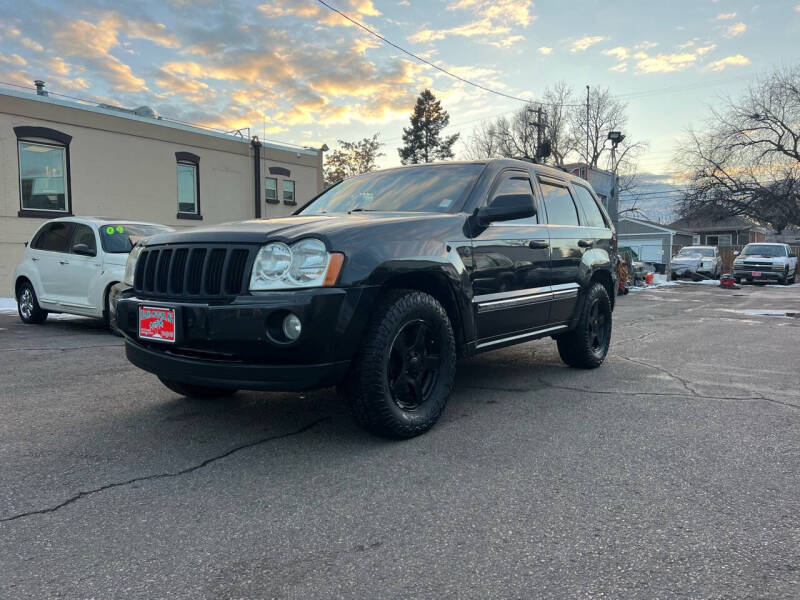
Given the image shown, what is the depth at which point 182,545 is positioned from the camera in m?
2.27

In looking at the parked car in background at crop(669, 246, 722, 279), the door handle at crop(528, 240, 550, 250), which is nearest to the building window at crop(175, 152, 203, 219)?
the door handle at crop(528, 240, 550, 250)

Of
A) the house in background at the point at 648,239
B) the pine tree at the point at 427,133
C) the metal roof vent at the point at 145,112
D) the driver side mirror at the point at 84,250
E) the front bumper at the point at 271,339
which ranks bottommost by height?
the front bumper at the point at 271,339

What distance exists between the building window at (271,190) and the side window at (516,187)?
690 inches

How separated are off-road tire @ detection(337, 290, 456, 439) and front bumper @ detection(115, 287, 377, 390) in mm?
106

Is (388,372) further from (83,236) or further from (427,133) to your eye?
(427,133)

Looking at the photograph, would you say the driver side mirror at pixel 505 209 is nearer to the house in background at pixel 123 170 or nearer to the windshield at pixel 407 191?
the windshield at pixel 407 191

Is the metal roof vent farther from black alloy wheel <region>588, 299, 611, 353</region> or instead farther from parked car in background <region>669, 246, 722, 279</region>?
parked car in background <region>669, 246, 722, 279</region>

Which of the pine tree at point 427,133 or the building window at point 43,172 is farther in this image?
the pine tree at point 427,133

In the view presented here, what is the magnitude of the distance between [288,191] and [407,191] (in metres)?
18.4

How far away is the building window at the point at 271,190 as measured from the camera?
21281 mm

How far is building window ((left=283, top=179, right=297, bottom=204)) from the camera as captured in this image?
22.0 meters

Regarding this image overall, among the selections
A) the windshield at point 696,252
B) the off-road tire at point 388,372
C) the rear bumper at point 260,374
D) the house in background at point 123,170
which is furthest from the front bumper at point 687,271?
the rear bumper at point 260,374

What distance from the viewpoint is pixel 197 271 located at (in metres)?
3.28

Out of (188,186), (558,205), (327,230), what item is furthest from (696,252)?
(327,230)
